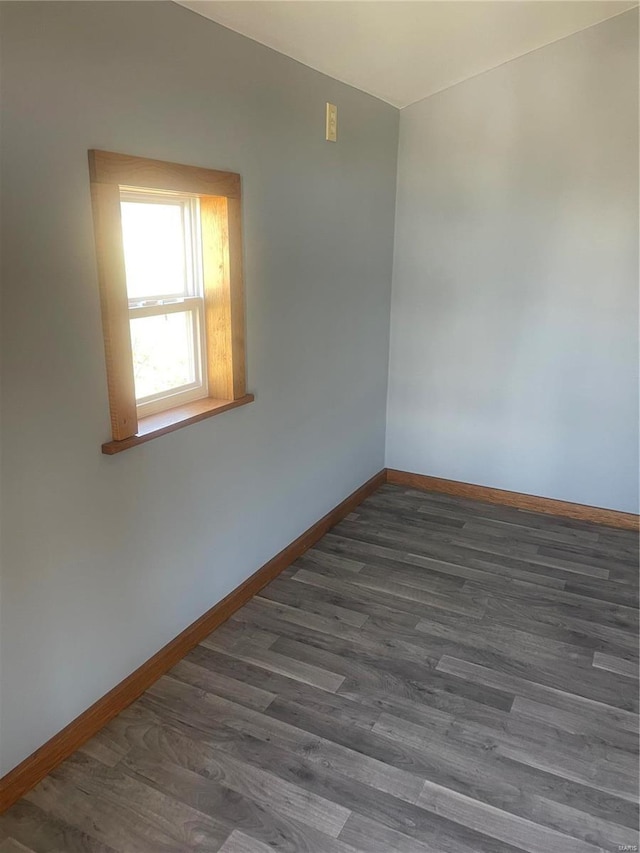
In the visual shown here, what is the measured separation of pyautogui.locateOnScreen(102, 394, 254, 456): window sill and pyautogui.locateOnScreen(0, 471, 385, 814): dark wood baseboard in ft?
2.70

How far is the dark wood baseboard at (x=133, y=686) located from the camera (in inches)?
72.3

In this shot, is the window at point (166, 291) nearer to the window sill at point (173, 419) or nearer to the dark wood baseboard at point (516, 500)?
the window sill at point (173, 419)

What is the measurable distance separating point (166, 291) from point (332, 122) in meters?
1.25

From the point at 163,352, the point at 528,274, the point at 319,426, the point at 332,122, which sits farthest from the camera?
the point at 528,274

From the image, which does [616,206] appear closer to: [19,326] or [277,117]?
[277,117]

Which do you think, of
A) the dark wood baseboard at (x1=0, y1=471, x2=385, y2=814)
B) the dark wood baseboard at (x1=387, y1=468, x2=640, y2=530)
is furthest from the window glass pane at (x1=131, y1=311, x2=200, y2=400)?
the dark wood baseboard at (x1=387, y1=468, x2=640, y2=530)

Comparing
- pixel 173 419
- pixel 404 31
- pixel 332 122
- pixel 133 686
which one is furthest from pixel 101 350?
pixel 404 31

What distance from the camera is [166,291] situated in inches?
90.2

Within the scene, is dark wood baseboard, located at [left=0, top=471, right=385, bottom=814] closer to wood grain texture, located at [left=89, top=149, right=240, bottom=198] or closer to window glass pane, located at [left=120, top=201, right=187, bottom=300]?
window glass pane, located at [left=120, top=201, right=187, bottom=300]

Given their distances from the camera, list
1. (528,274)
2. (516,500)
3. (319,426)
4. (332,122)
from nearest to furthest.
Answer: (332,122) → (319,426) → (528,274) → (516,500)

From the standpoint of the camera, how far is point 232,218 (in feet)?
7.72

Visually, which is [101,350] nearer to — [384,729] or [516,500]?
[384,729]

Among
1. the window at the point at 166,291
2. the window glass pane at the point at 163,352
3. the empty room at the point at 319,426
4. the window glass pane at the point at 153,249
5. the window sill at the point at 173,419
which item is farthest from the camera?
the window glass pane at the point at 163,352

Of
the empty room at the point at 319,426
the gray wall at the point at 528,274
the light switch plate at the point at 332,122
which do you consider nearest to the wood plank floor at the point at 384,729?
the empty room at the point at 319,426
